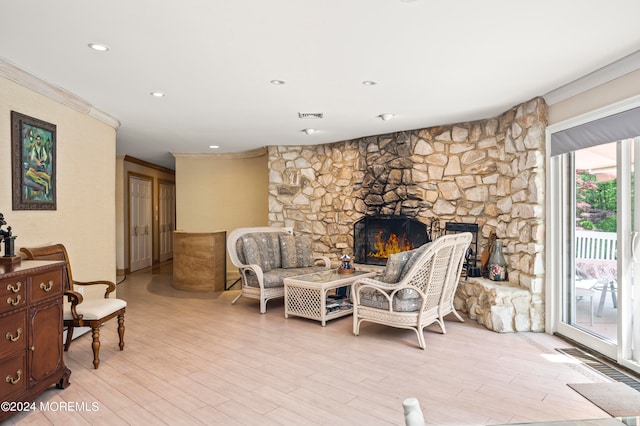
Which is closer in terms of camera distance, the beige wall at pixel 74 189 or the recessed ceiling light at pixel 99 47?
the recessed ceiling light at pixel 99 47

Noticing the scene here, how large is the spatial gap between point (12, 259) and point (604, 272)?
4.56 metres

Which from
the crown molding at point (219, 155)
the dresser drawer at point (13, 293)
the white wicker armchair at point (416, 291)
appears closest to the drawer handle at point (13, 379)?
the dresser drawer at point (13, 293)

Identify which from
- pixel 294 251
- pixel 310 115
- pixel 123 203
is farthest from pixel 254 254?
pixel 123 203

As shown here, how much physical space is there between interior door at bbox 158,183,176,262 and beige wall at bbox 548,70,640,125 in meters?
A: 8.88

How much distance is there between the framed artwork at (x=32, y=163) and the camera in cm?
344

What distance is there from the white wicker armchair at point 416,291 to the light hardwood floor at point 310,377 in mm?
233

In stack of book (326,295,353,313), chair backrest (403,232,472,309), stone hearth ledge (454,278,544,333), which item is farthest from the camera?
stack of book (326,295,353,313)

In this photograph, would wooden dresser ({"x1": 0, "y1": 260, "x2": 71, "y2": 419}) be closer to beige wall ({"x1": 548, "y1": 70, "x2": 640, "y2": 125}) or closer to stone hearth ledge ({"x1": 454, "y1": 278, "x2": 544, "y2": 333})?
stone hearth ledge ({"x1": 454, "y1": 278, "x2": 544, "y2": 333})

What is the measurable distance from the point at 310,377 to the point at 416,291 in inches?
52.1

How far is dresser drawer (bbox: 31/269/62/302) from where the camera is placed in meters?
2.74

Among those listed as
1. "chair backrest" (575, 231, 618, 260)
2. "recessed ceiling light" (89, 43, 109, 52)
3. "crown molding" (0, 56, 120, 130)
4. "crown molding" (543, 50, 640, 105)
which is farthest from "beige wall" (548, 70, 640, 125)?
"crown molding" (0, 56, 120, 130)

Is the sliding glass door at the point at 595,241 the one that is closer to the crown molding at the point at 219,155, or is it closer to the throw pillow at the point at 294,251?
the throw pillow at the point at 294,251

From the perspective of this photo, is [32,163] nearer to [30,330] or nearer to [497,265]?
[30,330]

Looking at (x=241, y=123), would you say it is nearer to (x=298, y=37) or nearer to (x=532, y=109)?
(x=298, y=37)
